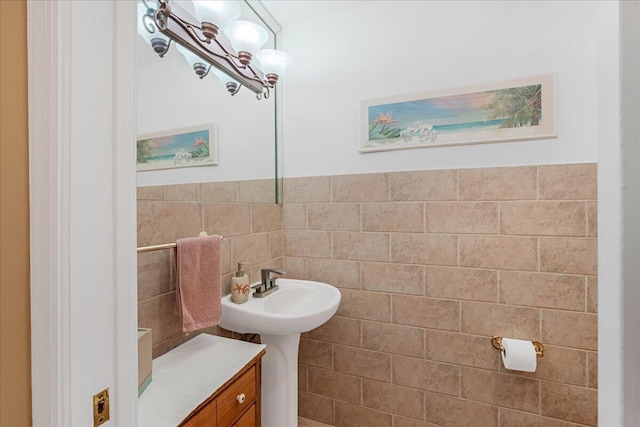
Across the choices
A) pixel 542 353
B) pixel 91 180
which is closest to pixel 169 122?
pixel 91 180

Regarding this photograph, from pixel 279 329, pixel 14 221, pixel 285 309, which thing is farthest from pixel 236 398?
pixel 14 221

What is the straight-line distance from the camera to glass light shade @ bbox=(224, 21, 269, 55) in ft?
4.46

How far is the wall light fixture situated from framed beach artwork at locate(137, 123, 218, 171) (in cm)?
27

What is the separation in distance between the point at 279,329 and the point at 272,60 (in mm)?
1369

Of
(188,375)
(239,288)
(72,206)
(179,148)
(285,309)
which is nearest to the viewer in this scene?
(72,206)

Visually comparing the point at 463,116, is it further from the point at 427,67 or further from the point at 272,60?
the point at 272,60

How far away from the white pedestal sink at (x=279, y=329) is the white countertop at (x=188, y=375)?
10 cm

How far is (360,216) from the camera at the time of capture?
168 cm

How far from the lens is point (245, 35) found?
54.3 inches

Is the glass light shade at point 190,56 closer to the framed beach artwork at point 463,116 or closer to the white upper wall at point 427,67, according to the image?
the white upper wall at point 427,67

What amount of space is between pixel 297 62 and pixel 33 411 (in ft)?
6.36

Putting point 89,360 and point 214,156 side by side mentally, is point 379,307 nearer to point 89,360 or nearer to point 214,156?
point 214,156

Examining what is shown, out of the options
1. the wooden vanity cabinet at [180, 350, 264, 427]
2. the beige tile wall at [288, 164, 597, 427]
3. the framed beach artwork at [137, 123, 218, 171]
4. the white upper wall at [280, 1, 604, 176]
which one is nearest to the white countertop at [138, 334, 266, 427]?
the wooden vanity cabinet at [180, 350, 264, 427]

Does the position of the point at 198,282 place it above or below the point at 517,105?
below
